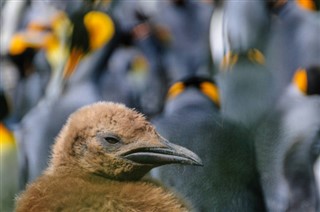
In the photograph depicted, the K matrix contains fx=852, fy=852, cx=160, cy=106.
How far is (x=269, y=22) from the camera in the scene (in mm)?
1613

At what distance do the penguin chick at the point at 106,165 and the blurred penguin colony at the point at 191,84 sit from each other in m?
0.36

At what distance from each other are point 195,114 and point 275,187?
17 cm

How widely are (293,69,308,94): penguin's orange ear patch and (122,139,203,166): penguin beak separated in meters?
0.73

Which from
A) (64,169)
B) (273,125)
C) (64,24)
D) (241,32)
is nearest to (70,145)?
(64,169)

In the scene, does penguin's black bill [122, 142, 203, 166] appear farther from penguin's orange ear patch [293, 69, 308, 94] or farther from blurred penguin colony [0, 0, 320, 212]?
penguin's orange ear patch [293, 69, 308, 94]

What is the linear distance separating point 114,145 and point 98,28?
0.99m

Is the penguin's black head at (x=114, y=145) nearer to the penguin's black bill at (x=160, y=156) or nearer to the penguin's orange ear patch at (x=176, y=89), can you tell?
the penguin's black bill at (x=160, y=156)

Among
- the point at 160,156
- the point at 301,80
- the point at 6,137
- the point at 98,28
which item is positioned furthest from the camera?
the point at 98,28

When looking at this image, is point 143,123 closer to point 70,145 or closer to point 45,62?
point 70,145

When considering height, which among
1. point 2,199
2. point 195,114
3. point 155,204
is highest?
point 155,204

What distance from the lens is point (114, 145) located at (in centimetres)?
74

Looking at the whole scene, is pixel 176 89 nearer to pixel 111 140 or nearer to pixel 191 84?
pixel 191 84

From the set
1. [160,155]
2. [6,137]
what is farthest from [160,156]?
[6,137]

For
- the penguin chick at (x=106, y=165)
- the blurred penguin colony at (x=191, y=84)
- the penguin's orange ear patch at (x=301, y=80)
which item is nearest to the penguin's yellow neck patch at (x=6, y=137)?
the blurred penguin colony at (x=191, y=84)
